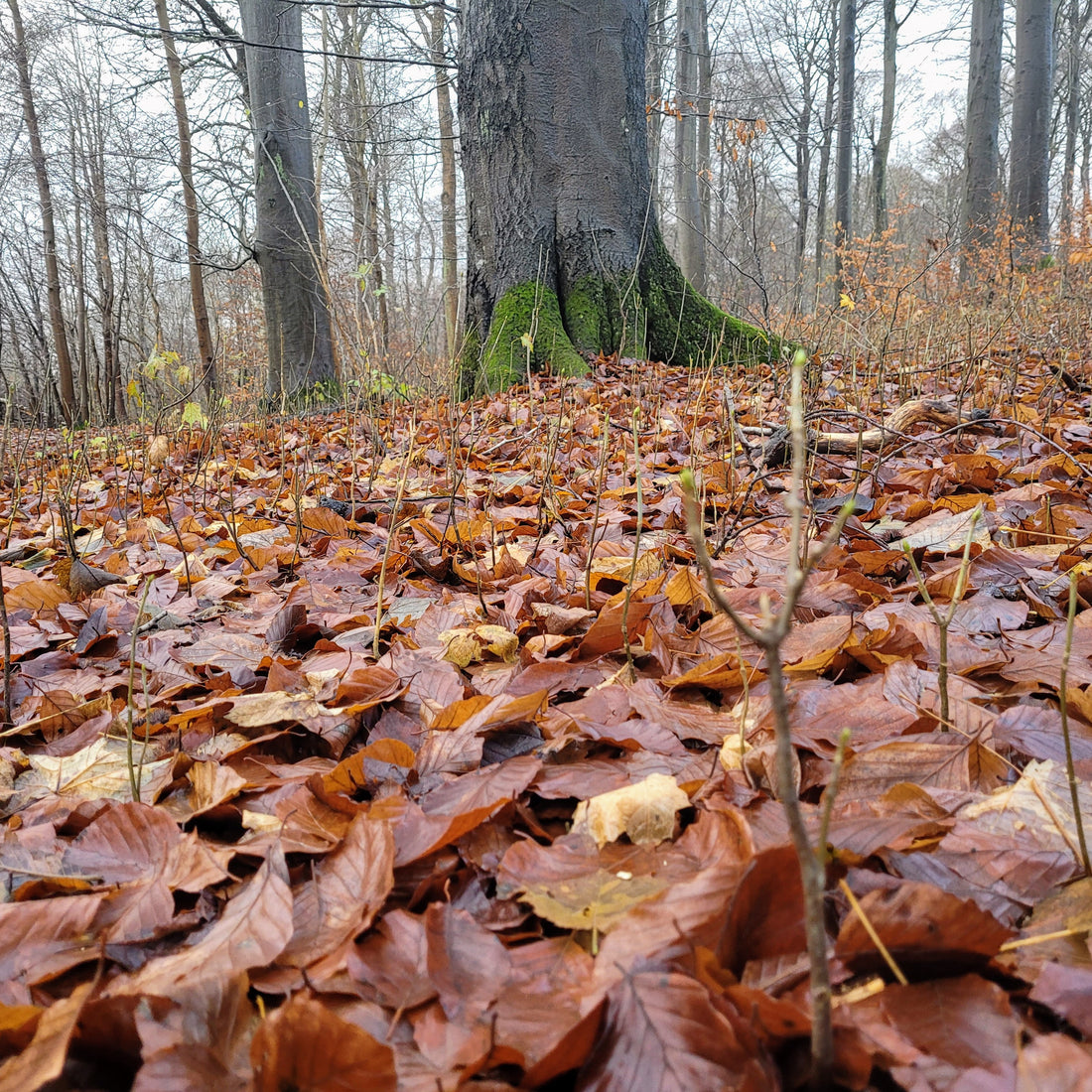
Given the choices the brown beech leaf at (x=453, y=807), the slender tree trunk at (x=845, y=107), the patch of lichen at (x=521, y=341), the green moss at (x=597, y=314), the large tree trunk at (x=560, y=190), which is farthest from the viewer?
the slender tree trunk at (x=845, y=107)

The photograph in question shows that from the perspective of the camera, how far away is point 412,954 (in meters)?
0.64

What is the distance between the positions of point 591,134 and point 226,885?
4.60 meters

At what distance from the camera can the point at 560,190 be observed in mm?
4371

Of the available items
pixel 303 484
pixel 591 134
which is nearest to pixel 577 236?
pixel 591 134

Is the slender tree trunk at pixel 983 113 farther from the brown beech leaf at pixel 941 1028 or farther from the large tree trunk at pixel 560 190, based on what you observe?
the brown beech leaf at pixel 941 1028

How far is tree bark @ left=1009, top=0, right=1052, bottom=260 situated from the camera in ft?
27.2

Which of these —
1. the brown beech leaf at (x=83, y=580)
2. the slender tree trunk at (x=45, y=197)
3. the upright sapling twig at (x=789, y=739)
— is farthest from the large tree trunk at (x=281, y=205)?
the upright sapling twig at (x=789, y=739)

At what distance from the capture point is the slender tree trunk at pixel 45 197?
34.4ft

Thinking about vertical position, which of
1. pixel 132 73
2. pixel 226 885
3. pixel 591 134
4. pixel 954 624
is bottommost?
pixel 226 885

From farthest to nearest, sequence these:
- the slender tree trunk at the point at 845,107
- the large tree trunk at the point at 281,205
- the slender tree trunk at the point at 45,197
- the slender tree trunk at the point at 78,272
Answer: the slender tree trunk at the point at 845,107
the slender tree trunk at the point at 45,197
the slender tree trunk at the point at 78,272
the large tree trunk at the point at 281,205

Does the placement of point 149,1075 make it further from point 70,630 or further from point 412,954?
point 70,630

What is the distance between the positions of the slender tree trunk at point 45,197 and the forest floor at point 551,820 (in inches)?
439

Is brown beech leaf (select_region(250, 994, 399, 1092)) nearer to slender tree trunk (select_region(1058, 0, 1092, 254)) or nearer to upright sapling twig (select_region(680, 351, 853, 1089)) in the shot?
upright sapling twig (select_region(680, 351, 853, 1089))

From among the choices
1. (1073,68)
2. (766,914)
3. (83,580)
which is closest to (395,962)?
(766,914)
